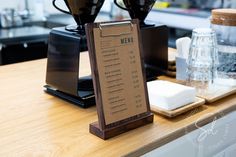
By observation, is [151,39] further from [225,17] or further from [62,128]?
[62,128]

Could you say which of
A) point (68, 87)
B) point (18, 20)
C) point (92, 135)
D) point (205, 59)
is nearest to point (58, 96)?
point (68, 87)

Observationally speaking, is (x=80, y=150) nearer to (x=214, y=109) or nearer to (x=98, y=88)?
(x=98, y=88)

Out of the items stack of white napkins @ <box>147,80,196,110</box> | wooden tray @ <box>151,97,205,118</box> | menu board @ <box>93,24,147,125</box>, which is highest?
menu board @ <box>93,24,147,125</box>

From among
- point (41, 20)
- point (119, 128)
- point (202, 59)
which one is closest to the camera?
point (119, 128)

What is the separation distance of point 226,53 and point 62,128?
2.39 feet

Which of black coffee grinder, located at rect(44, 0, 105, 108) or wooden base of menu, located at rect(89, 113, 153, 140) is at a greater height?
black coffee grinder, located at rect(44, 0, 105, 108)

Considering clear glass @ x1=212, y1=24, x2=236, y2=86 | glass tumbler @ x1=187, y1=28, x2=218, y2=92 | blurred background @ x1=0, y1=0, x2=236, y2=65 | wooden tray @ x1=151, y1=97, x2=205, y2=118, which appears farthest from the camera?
blurred background @ x1=0, y1=0, x2=236, y2=65

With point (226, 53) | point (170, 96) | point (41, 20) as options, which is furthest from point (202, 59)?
point (41, 20)

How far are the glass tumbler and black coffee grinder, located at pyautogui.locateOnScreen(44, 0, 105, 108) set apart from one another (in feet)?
1.16

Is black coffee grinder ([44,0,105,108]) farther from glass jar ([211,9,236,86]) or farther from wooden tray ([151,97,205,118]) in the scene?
glass jar ([211,9,236,86])

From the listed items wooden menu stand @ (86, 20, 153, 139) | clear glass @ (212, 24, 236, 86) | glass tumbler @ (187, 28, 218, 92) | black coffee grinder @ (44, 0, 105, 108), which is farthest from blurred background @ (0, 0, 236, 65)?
wooden menu stand @ (86, 20, 153, 139)

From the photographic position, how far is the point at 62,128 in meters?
0.85

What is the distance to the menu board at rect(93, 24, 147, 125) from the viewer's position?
790 millimetres

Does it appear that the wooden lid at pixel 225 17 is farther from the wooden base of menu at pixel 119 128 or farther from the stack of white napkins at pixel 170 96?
the wooden base of menu at pixel 119 128
